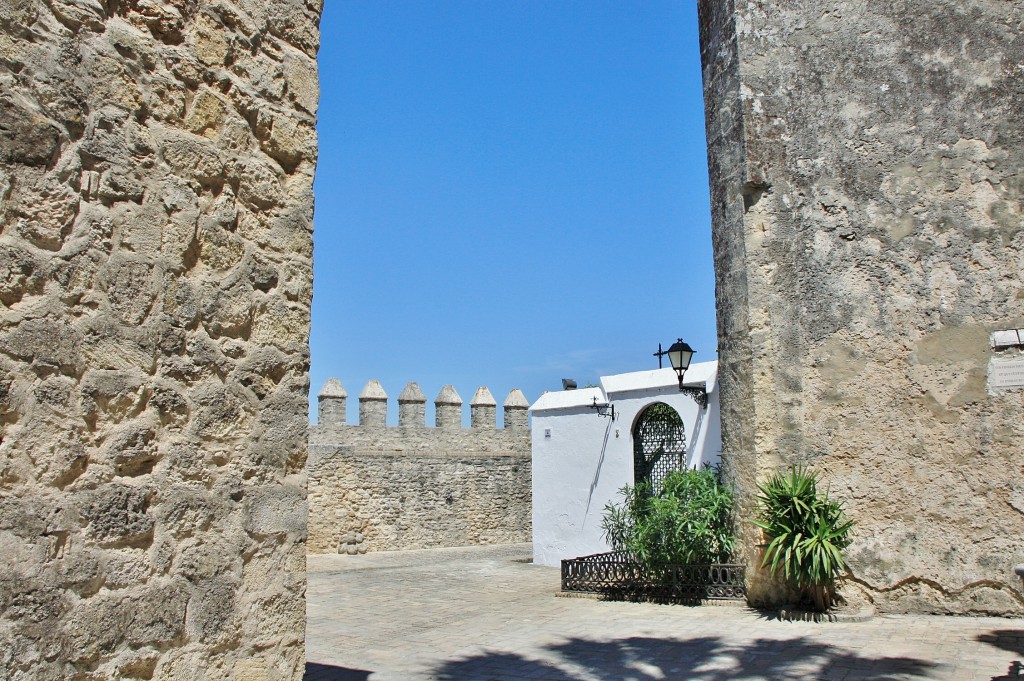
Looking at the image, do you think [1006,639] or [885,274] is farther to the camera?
[885,274]

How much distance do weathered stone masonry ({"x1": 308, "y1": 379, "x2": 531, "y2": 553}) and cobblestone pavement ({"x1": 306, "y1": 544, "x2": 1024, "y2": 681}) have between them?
28.3 feet

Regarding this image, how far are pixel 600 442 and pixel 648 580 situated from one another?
13.6 feet

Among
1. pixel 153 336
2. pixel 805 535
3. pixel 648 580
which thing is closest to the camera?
pixel 153 336

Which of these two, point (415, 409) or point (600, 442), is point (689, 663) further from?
point (415, 409)

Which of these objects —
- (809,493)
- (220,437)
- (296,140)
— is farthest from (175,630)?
(809,493)

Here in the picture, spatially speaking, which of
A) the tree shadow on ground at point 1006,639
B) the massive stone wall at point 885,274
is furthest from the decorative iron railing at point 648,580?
the tree shadow on ground at point 1006,639

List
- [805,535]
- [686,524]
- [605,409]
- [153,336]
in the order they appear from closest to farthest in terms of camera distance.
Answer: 1. [153,336]
2. [805,535]
3. [686,524]
4. [605,409]

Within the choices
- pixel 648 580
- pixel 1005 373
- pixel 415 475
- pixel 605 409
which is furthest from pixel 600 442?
pixel 415 475

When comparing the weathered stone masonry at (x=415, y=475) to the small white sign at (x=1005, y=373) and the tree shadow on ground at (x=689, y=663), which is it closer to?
the tree shadow on ground at (x=689, y=663)

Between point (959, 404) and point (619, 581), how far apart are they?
4.41m

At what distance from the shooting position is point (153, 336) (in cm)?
259

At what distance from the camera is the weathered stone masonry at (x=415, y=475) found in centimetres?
1905

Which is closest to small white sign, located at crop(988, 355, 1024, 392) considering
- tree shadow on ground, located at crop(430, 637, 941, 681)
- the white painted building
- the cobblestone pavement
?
the cobblestone pavement

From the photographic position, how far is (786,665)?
590 cm
